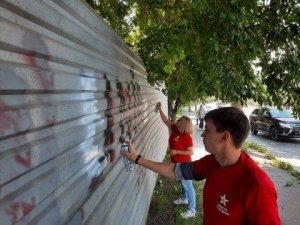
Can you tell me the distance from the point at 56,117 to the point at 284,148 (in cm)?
1663

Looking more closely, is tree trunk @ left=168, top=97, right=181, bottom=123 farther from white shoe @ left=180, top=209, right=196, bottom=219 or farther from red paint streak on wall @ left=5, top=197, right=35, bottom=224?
red paint streak on wall @ left=5, top=197, right=35, bottom=224

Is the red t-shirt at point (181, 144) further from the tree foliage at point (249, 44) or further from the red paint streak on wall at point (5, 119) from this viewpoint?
the red paint streak on wall at point (5, 119)

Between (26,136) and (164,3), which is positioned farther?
(164,3)

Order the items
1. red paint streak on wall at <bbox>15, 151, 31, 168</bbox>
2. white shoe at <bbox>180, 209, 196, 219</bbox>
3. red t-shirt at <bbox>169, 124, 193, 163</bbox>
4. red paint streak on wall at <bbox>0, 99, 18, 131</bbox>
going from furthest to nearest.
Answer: white shoe at <bbox>180, 209, 196, 219</bbox> < red t-shirt at <bbox>169, 124, 193, 163</bbox> < red paint streak on wall at <bbox>15, 151, 31, 168</bbox> < red paint streak on wall at <bbox>0, 99, 18, 131</bbox>

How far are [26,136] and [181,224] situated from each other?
527cm

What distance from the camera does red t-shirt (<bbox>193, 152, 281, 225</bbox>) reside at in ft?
7.48

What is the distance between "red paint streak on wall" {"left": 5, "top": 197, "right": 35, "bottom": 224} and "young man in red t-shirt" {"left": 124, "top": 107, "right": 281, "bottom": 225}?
131cm

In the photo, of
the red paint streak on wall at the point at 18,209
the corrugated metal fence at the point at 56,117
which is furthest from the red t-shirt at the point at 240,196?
the red paint streak on wall at the point at 18,209

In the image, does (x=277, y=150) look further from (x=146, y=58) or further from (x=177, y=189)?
(x=146, y=58)

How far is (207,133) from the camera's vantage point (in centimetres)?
275

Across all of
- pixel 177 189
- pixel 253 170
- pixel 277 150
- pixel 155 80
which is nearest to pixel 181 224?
pixel 177 189

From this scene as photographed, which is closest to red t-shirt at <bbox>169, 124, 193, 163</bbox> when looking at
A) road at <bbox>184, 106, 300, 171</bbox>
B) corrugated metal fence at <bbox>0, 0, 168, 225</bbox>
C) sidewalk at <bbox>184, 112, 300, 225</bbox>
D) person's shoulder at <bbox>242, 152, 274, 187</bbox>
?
sidewalk at <bbox>184, 112, 300, 225</bbox>

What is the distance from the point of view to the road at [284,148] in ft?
46.3

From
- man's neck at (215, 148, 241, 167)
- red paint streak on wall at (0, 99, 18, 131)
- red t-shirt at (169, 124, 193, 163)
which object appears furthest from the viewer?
red t-shirt at (169, 124, 193, 163)
